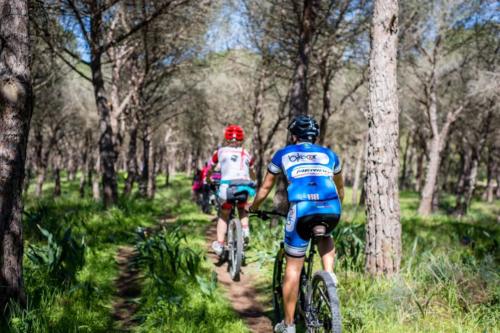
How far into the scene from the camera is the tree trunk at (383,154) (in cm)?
532

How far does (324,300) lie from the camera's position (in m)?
3.35

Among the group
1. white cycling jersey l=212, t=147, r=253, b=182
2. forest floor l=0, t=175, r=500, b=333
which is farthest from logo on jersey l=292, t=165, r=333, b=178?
white cycling jersey l=212, t=147, r=253, b=182

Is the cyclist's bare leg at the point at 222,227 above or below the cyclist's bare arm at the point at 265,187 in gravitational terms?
below

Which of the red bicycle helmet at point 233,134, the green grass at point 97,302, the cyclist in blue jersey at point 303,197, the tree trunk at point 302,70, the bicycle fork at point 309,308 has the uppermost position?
the tree trunk at point 302,70

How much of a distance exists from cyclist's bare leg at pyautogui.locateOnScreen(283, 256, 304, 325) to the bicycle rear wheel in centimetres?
210

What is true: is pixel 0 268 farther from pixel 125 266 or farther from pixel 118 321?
pixel 125 266

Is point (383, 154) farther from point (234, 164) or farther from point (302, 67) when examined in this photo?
point (302, 67)

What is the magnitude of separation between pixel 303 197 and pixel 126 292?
3.10 m

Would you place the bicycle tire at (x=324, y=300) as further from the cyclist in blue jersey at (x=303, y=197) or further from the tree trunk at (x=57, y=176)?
the tree trunk at (x=57, y=176)

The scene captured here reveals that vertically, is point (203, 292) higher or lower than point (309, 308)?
lower

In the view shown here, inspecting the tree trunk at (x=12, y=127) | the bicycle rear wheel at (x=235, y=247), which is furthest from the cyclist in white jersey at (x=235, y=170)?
the tree trunk at (x=12, y=127)

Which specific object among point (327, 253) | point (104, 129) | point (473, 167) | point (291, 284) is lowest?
point (291, 284)

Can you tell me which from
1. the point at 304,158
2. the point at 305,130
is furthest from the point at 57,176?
the point at 304,158

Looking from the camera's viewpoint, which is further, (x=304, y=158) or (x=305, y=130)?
(x=305, y=130)
